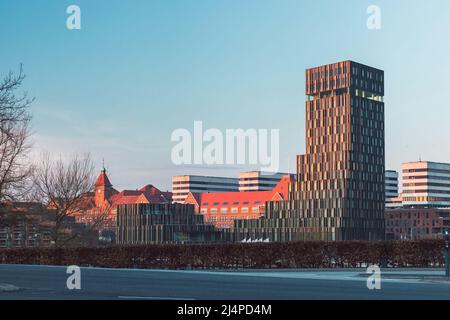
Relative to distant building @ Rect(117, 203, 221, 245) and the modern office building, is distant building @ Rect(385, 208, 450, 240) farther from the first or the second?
distant building @ Rect(117, 203, 221, 245)

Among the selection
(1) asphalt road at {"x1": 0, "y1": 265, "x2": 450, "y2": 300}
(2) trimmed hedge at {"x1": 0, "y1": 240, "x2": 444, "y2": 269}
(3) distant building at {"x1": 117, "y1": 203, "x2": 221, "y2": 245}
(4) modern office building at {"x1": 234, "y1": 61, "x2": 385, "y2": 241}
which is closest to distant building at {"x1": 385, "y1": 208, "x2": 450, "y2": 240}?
(4) modern office building at {"x1": 234, "y1": 61, "x2": 385, "y2": 241}

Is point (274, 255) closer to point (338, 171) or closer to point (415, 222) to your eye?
→ point (338, 171)

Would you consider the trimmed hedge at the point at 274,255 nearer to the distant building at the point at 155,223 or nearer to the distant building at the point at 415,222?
the distant building at the point at 155,223

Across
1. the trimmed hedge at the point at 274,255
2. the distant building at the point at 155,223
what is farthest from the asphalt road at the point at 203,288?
the distant building at the point at 155,223

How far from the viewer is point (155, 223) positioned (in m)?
178

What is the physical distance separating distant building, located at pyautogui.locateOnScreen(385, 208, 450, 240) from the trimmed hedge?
157839mm

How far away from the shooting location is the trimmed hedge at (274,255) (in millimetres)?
31312

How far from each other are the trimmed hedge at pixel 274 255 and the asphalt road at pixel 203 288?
7487mm

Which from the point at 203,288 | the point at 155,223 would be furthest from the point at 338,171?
the point at 203,288

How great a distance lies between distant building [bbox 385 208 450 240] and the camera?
187250 millimetres

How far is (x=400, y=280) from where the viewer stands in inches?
901

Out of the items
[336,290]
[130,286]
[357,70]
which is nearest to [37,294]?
[130,286]

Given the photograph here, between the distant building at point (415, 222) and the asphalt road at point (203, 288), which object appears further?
the distant building at point (415, 222)

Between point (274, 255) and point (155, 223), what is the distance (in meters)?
148
